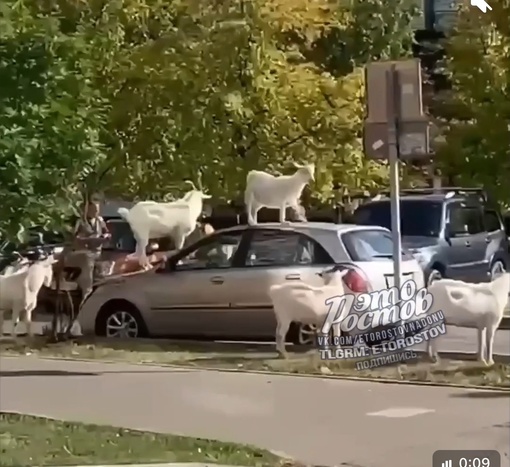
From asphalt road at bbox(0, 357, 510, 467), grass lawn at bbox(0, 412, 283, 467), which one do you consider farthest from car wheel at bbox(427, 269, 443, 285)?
grass lawn at bbox(0, 412, 283, 467)

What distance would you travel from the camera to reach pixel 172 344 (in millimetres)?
4645

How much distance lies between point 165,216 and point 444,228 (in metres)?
0.92

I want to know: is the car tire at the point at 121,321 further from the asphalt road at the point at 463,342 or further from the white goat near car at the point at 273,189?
the white goat near car at the point at 273,189

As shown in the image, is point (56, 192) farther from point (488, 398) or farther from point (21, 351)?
point (488, 398)

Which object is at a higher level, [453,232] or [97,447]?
[453,232]

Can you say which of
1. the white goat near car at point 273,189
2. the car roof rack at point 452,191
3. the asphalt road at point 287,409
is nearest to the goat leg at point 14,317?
the asphalt road at point 287,409

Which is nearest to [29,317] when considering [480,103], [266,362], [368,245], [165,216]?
[165,216]

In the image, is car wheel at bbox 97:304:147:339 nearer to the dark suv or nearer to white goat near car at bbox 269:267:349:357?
white goat near car at bbox 269:267:349:357

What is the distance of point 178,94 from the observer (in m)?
4.65

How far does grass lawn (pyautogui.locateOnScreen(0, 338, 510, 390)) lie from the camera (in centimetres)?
459

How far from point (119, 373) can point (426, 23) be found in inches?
60.4

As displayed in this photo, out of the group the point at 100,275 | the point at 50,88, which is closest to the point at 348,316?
the point at 100,275
